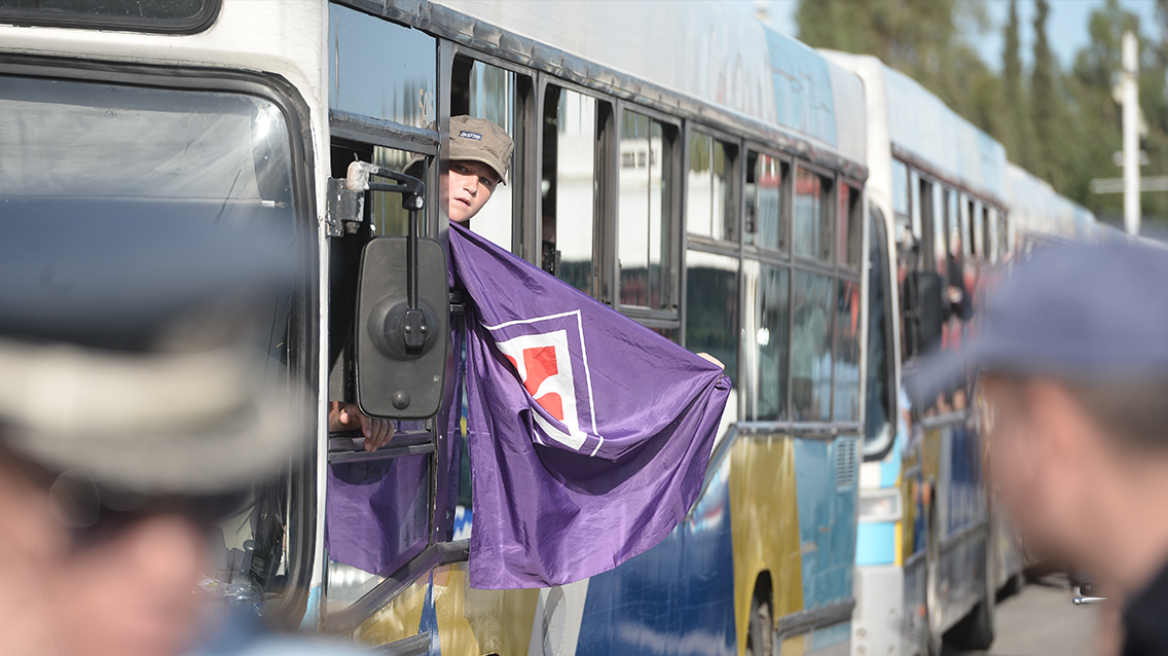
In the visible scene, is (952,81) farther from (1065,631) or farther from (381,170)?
(381,170)

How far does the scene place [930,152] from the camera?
11016mm

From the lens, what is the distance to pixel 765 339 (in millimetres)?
7379

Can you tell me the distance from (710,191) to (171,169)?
357 centimetres

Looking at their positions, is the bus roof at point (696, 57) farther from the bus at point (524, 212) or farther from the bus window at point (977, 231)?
the bus window at point (977, 231)

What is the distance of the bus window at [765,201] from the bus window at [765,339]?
0.40 ft

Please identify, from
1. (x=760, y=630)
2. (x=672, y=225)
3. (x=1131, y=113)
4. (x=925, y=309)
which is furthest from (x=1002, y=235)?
(x=1131, y=113)

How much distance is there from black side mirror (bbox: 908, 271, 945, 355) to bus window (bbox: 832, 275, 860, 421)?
1.48 metres

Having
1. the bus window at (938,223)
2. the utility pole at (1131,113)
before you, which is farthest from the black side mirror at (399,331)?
the utility pole at (1131,113)

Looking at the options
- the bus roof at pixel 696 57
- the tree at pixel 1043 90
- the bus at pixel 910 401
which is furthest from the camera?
the tree at pixel 1043 90

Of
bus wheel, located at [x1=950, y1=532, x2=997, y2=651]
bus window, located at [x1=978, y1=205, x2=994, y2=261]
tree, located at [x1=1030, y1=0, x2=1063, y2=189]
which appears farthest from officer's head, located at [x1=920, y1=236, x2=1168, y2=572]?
tree, located at [x1=1030, y1=0, x2=1063, y2=189]

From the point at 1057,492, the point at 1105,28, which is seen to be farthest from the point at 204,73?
the point at 1105,28

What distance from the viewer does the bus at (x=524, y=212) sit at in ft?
11.3

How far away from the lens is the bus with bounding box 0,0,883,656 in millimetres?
3434

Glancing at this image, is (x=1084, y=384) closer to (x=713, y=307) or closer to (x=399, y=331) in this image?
(x=399, y=331)
